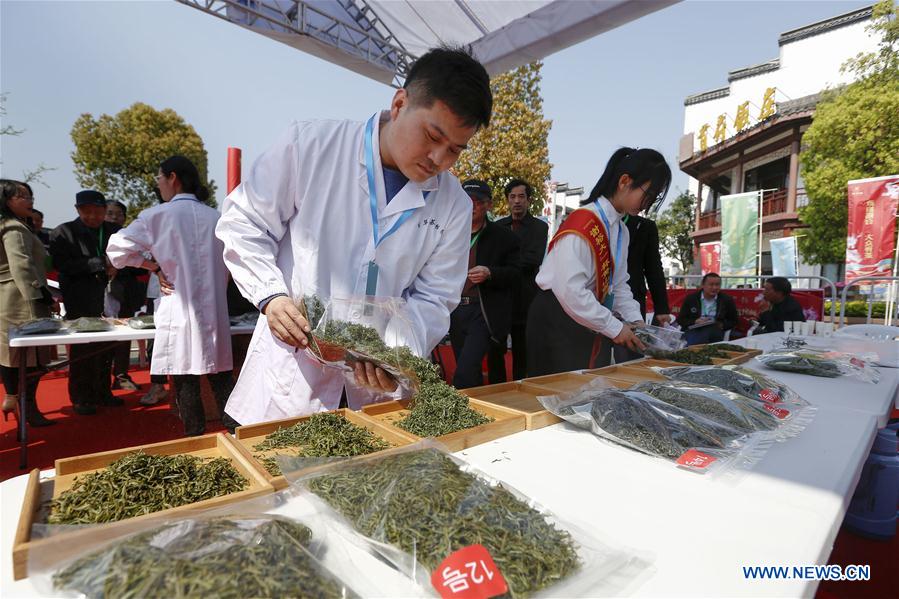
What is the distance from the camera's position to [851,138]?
12766 mm

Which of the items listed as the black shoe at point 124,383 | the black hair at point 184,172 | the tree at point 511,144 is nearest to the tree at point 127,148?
the tree at point 511,144

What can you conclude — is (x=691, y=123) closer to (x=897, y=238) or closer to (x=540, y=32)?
(x=897, y=238)

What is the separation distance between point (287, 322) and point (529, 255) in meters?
3.57

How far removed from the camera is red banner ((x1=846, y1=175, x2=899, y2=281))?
31.6ft

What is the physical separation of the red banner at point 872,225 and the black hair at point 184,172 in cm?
1205

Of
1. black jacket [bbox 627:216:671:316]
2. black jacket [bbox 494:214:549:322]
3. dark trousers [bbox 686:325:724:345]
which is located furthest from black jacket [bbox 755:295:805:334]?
black jacket [bbox 494:214:549:322]

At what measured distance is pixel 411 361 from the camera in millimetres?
1411

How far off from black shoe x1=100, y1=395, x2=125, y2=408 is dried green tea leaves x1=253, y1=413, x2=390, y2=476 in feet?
14.4

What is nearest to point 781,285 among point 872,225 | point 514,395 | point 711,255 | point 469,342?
point 469,342

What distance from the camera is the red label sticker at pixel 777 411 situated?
5.07ft

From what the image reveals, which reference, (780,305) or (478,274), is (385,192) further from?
(780,305)

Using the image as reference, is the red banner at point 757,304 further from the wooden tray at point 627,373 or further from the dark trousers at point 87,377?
the dark trousers at point 87,377

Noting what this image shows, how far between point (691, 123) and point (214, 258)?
24.9 m

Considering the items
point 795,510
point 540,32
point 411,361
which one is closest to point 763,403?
point 795,510
